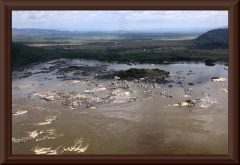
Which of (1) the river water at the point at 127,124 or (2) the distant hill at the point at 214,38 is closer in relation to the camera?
(1) the river water at the point at 127,124

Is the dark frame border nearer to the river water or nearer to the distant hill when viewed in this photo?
the river water

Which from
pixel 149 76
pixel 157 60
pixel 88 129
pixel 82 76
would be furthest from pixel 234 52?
pixel 157 60

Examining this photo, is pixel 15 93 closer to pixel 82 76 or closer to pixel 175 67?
pixel 82 76

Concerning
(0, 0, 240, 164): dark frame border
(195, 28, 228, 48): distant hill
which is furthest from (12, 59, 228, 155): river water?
(195, 28, 228, 48): distant hill
